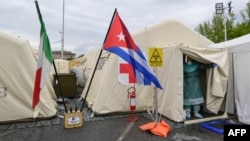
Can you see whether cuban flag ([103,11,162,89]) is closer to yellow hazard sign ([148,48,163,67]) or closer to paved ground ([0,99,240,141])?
yellow hazard sign ([148,48,163,67])

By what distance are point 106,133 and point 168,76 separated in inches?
85.7

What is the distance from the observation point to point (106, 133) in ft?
16.2

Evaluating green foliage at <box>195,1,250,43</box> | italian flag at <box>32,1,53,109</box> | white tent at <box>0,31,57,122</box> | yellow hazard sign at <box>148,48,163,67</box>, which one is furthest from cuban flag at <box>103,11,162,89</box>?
green foliage at <box>195,1,250,43</box>

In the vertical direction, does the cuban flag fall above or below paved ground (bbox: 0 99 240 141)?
above

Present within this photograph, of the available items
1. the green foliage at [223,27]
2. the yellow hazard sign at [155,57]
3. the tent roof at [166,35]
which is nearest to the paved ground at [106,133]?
the yellow hazard sign at [155,57]

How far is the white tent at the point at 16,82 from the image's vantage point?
18.2 feet

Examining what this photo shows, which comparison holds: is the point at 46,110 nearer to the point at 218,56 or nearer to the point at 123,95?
the point at 123,95

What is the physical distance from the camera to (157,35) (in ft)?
22.7

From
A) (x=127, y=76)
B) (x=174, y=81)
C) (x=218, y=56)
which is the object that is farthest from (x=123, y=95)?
(x=218, y=56)

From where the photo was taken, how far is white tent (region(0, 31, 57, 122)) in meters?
5.56

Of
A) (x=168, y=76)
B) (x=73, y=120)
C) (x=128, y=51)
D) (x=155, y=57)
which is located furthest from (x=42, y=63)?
(x=168, y=76)

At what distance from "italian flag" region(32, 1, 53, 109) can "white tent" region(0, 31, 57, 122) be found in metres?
1.50

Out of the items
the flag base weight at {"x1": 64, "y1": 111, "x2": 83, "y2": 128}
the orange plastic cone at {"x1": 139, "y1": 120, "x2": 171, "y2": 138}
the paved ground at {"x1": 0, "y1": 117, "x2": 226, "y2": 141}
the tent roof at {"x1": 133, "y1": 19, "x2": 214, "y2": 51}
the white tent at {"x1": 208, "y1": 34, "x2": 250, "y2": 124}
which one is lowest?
the paved ground at {"x1": 0, "y1": 117, "x2": 226, "y2": 141}

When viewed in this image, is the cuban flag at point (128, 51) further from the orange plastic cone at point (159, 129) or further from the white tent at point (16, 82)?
the white tent at point (16, 82)
